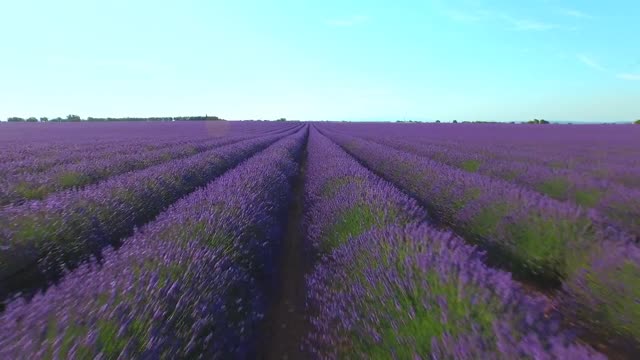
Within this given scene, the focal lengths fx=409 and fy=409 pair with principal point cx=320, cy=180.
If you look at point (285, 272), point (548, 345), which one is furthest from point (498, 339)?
point (285, 272)

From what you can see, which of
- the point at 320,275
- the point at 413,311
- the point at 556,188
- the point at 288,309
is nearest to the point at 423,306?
the point at 413,311

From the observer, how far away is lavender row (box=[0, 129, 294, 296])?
3.31 metres

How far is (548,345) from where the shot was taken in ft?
4.86

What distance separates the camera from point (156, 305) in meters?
1.77

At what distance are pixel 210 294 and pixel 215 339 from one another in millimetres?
228

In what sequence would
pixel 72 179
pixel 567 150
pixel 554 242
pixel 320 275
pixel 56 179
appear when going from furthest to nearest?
pixel 567 150, pixel 72 179, pixel 56 179, pixel 554 242, pixel 320 275

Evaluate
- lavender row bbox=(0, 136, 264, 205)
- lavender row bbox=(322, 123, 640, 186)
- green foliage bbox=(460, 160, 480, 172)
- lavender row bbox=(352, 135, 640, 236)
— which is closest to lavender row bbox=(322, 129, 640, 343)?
lavender row bbox=(352, 135, 640, 236)

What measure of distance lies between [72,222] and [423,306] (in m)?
3.47

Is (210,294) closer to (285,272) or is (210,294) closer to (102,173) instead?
(285,272)

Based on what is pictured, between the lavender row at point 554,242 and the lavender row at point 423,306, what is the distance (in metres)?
1.03

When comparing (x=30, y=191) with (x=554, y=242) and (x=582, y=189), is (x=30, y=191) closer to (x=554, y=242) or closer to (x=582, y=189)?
(x=554, y=242)

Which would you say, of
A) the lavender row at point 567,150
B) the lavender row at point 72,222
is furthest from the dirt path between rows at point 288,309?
the lavender row at point 567,150

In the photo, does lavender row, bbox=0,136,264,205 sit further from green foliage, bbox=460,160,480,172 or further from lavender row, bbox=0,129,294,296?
green foliage, bbox=460,160,480,172

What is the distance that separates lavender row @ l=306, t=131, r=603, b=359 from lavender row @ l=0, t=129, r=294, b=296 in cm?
224
